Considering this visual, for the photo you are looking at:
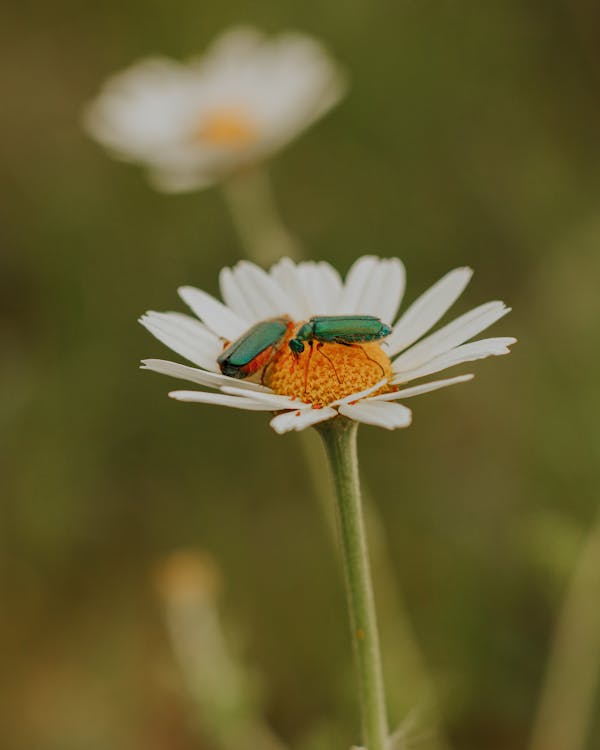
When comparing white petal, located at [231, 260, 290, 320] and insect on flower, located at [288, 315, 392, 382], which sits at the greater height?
white petal, located at [231, 260, 290, 320]

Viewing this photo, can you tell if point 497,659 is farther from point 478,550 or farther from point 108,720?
point 108,720

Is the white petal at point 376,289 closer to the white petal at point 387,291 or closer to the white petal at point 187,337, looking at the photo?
the white petal at point 387,291

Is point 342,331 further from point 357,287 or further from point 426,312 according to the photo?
point 357,287

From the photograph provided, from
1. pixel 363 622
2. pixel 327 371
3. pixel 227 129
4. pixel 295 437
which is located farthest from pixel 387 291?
pixel 227 129

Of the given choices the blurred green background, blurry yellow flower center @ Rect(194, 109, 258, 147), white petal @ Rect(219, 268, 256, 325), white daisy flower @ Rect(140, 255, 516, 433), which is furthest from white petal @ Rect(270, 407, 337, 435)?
blurry yellow flower center @ Rect(194, 109, 258, 147)

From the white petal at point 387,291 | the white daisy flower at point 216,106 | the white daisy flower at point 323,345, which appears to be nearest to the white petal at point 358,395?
the white daisy flower at point 323,345

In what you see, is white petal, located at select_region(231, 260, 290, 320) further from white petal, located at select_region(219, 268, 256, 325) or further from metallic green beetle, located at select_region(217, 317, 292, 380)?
Result: metallic green beetle, located at select_region(217, 317, 292, 380)
